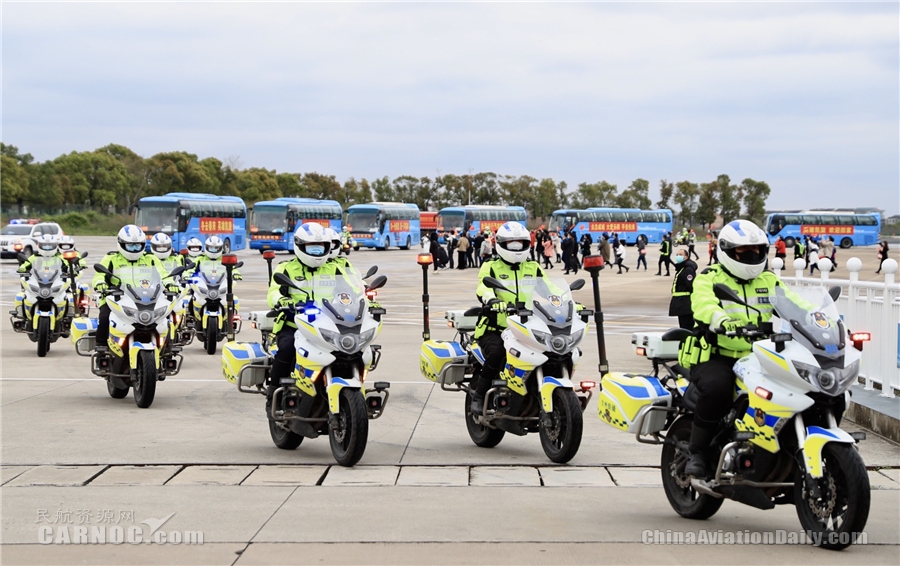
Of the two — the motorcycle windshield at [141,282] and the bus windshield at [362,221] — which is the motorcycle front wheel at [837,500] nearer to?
the motorcycle windshield at [141,282]

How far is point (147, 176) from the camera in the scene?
111 meters

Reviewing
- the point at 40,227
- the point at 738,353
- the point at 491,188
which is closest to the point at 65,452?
the point at 738,353

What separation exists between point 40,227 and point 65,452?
43.9 metres

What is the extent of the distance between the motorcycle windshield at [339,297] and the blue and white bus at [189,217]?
43.3 meters

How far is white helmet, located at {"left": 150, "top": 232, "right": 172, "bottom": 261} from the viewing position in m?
16.4

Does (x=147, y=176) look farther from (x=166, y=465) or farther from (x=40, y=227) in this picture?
(x=166, y=465)

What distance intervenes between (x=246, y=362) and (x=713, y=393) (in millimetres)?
4902

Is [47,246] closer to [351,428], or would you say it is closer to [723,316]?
[351,428]

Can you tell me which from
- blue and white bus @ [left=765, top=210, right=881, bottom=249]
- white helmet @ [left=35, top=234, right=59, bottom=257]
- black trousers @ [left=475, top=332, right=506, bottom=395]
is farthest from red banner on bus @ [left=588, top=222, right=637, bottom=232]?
black trousers @ [left=475, top=332, right=506, bottom=395]

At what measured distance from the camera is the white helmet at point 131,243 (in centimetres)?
1269

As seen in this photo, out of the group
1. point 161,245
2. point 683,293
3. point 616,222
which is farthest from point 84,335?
point 616,222

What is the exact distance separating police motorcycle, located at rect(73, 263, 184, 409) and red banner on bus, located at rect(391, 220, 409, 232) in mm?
59457

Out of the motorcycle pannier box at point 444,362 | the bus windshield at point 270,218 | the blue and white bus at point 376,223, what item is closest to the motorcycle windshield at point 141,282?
the motorcycle pannier box at point 444,362

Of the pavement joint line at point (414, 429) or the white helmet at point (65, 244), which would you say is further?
the white helmet at point (65, 244)
